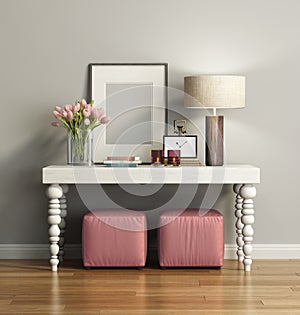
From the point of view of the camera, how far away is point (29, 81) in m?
5.27

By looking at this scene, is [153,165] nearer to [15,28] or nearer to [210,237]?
[210,237]

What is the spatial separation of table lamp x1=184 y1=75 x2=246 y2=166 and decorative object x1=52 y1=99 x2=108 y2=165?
67cm

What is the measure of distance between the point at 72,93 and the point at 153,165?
2.88 feet

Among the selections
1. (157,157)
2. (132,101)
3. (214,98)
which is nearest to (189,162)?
(157,157)

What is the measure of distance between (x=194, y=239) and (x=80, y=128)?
3.77 ft

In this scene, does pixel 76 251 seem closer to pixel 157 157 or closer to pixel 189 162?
pixel 157 157

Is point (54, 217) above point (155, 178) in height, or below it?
below

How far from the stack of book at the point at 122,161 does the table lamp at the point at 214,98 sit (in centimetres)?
53

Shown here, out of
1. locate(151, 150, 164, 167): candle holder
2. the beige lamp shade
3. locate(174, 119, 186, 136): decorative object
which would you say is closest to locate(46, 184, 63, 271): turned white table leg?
locate(151, 150, 164, 167): candle holder

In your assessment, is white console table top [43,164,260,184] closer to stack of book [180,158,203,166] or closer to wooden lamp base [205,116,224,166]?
wooden lamp base [205,116,224,166]

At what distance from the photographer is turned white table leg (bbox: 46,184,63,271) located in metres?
4.80

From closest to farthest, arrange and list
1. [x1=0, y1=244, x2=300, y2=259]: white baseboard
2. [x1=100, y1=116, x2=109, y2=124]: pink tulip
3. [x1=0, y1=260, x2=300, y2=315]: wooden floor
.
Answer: [x1=0, y1=260, x2=300, y2=315]: wooden floor < [x1=100, y1=116, x2=109, y2=124]: pink tulip < [x1=0, y1=244, x2=300, y2=259]: white baseboard

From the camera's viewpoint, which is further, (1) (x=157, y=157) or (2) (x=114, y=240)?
(1) (x=157, y=157)

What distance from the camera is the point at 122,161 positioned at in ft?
16.0
